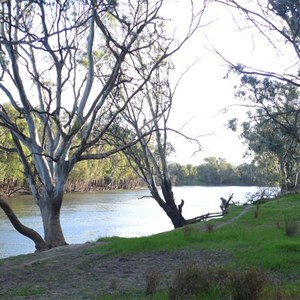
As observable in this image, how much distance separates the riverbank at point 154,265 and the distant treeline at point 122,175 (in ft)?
78.9

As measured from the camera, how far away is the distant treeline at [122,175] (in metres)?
43.6

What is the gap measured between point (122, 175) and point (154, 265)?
6375 cm

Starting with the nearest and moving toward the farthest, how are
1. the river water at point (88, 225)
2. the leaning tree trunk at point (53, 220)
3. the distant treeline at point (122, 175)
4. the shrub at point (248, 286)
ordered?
the shrub at point (248, 286)
the leaning tree trunk at point (53, 220)
the river water at point (88, 225)
the distant treeline at point (122, 175)

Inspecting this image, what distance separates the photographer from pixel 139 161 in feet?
64.8

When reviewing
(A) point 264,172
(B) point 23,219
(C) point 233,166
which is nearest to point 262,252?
(B) point 23,219

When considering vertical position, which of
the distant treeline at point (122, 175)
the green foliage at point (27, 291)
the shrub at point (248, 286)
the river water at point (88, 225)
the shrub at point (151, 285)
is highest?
the distant treeline at point (122, 175)

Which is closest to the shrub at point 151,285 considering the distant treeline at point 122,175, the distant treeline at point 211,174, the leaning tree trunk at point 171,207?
the leaning tree trunk at point 171,207

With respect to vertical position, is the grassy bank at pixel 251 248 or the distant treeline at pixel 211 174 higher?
the distant treeline at pixel 211 174

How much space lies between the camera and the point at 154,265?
A: 7.96 m

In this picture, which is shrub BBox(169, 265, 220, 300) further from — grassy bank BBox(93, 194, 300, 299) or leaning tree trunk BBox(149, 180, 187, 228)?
leaning tree trunk BBox(149, 180, 187, 228)

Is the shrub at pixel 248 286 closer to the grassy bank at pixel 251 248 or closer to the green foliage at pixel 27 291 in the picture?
the grassy bank at pixel 251 248

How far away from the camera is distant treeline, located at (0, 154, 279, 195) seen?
143 ft

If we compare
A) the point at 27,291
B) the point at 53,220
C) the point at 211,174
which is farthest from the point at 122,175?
the point at 27,291

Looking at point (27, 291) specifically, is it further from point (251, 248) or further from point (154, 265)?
point (251, 248)
